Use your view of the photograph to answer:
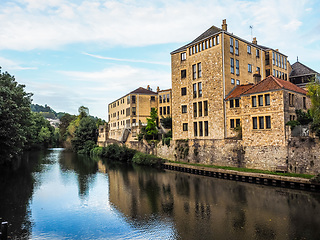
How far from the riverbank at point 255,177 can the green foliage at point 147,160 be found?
5.60m

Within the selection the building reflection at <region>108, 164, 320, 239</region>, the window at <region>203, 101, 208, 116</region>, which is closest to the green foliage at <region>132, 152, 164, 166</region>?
the window at <region>203, 101, 208, 116</region>

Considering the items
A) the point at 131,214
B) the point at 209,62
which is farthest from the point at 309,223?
the point at 209,62

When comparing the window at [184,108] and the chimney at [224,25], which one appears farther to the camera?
the window at [184,108]

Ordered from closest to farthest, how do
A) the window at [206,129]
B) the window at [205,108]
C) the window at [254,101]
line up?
the window at [254,101]
the window at [206,129]
the window at [205,108]

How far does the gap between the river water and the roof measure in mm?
26447

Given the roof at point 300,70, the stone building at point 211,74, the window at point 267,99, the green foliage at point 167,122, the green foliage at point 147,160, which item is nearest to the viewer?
the window at point 267,99

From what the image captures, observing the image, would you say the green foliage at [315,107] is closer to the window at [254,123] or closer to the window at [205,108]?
the window at [254,123]

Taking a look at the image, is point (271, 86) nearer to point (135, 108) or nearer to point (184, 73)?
point (184, 73)

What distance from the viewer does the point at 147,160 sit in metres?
43.0

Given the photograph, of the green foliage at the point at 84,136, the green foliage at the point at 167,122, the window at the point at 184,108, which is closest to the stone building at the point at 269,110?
the window at the point at 184,108

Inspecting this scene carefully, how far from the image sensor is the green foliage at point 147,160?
41.6 meters

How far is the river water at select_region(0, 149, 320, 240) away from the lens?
15109 mm

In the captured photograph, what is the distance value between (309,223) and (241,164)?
50.3 feet

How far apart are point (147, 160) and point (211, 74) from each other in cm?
1698
